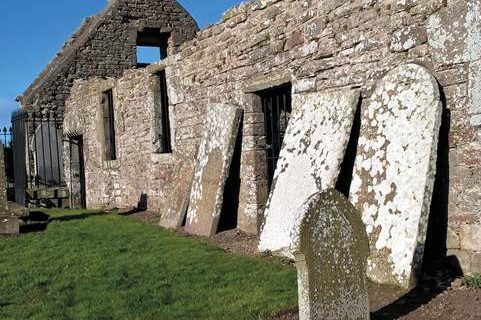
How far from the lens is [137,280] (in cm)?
568

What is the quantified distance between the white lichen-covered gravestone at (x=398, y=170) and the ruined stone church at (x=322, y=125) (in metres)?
0.01

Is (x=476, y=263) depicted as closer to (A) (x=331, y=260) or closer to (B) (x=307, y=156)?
(A) (x=331, y=260)

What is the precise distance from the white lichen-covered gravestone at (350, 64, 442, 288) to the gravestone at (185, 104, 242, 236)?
2.97 m

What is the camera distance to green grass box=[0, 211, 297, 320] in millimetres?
→ 4613

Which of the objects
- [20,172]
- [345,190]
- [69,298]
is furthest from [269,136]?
[20,172]

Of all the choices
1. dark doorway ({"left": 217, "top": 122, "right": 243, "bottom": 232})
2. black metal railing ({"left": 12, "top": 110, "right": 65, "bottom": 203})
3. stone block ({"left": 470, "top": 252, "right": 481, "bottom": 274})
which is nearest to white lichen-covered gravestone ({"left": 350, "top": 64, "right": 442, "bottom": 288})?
stone block ({"left": 470, "top": 252, "right": 481, "bottom": 274})

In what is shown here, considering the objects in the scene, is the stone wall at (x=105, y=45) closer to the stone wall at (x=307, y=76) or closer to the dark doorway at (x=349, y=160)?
the stone wall at (x=307, y=76)

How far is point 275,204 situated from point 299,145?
2.49 feet

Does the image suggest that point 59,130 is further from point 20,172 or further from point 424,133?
point 424,133

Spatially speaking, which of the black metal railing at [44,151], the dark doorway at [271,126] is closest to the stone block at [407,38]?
the dark doorway at [271,126]

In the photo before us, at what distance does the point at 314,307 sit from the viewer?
11.7ft

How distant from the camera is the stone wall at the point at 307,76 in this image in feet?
16.6

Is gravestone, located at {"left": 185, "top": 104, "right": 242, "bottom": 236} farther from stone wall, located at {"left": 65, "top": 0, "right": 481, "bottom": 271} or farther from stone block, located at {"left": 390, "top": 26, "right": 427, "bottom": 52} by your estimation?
stone block, located at {"left": 390, "top": 26, "right": 427, "bottom": 52}

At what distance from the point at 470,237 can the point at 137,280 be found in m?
3.22
